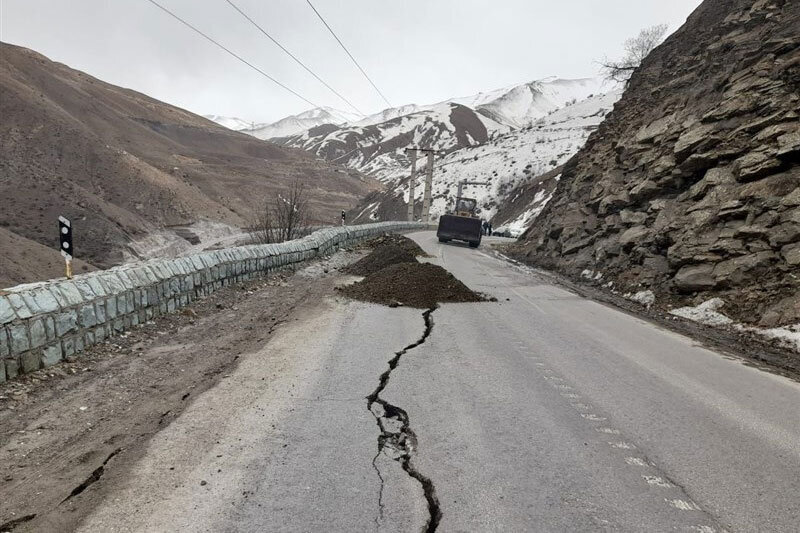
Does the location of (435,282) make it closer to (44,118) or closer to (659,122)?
(659,122)

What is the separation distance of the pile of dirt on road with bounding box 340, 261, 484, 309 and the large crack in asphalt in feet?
15.7

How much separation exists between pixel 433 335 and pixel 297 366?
258 cm

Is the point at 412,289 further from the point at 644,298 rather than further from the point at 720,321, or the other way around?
the point at 720,321

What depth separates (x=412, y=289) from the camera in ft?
36.1

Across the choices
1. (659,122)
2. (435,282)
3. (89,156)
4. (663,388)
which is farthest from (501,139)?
(663,388)

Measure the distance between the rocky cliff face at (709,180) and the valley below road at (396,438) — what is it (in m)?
3.67

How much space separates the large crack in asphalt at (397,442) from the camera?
3062 millimetres

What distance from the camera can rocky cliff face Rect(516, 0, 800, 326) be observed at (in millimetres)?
9773

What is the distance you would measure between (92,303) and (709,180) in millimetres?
13563

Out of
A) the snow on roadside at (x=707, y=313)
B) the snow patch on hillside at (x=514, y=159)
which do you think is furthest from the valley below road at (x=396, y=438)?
the snow patch on hillside at (x=514, y=159)

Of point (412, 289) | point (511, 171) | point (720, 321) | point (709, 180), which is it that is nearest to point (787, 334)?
point (720, 321)

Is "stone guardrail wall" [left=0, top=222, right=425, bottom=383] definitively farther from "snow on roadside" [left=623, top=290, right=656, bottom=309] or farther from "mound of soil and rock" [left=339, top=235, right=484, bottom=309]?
"snow on roadside" [left=623, top=290, right=656, bottom=309]

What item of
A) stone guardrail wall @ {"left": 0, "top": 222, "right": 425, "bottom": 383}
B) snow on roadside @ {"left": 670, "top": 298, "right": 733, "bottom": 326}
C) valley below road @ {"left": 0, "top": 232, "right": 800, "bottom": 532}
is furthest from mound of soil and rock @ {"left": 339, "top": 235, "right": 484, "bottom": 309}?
snow on roadside @ {"left": 670, "top": 298, "right": 733, "bottom": 326}

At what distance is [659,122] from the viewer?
17.2m
